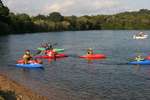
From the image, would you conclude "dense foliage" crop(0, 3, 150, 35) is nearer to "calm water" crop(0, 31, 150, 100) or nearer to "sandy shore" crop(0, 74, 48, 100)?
"calm water" crop(0, 31, 150, 100)

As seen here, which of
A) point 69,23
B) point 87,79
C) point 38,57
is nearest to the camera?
point 87,79

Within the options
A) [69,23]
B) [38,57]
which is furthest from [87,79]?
[69,23]

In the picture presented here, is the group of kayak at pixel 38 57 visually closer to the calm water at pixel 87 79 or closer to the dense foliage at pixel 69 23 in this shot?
the calm water at pixel 87 79

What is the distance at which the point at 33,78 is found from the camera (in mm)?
29656

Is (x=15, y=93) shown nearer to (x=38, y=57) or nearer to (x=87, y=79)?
(x=87, y=79)

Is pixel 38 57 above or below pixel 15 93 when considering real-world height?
below

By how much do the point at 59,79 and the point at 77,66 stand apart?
8.00 m

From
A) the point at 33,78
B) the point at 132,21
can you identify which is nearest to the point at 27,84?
the point at 33,78

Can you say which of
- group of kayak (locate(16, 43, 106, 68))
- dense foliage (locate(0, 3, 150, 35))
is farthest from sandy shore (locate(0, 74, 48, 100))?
dense foliage (locate(0, 3, 150, 35))

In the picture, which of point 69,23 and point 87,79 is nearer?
point 87,79

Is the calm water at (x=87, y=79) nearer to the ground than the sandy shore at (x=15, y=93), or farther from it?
nearer to the ground

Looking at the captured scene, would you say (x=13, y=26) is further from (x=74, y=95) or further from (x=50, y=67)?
(x=74, y=95)

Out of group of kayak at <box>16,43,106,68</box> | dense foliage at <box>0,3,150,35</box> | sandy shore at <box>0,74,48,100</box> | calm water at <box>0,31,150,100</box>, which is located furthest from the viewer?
dense foliage at <box>0,3,150,35</box>

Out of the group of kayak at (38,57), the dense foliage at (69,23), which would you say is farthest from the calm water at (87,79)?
the dense foliage at (69,23)
